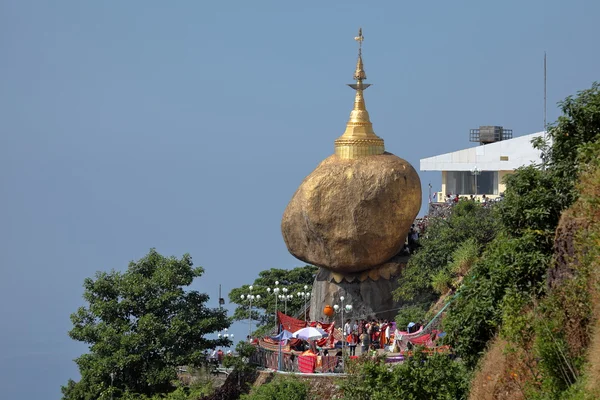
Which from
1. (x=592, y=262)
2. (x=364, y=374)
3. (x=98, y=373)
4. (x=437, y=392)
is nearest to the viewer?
(x=592, y=262)

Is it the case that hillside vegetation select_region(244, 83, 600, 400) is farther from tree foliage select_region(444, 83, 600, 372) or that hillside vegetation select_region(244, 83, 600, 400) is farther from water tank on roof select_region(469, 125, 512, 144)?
water tank on roof select_region(469, 125, 512, 144)

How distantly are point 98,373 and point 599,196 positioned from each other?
2120 cm

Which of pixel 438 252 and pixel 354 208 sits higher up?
pixel 354 208

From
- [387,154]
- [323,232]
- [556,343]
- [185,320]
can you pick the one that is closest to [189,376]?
[185,320]

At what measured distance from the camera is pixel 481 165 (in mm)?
54281

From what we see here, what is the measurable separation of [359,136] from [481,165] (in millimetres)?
12489

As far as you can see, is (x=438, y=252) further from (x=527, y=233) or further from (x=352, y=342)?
(x=527, y=233)

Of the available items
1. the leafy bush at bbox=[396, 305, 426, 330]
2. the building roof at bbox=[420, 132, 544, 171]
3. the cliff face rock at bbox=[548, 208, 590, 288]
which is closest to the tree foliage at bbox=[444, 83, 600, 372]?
the cliff face rock at bbox=[548, 208, 590, 288]

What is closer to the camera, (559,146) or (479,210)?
(559,146)

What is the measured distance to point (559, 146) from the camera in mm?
24859

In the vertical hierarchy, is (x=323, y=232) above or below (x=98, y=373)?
above

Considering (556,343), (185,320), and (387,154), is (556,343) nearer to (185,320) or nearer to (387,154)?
(185,320)

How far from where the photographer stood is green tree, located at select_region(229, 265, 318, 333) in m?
49.8

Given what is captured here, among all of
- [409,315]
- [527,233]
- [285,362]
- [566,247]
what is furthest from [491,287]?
[409,315]
